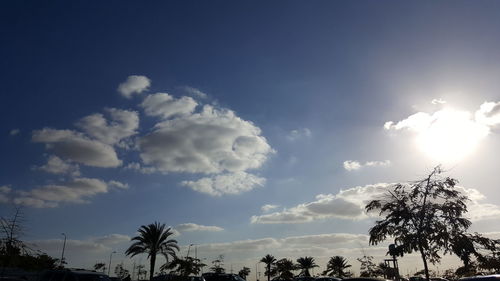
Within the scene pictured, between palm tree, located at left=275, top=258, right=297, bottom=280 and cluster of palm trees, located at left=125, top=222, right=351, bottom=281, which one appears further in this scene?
palm tree, located at left=275, top=258, right=297, bottom=280

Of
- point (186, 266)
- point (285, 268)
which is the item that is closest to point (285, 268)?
point (285, 268)

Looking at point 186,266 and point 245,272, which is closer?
point 186,266

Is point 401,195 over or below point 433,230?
over

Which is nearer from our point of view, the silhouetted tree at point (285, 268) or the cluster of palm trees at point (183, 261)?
the cluster of palm trees at point (183, 261)

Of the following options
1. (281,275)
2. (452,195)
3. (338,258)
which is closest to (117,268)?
(281,275)

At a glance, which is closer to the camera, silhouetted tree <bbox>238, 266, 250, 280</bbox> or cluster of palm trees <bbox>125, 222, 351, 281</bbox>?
cluster of palm trees <bbox>125, 222, 351, 281</bbox>

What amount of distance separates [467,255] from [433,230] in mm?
1958

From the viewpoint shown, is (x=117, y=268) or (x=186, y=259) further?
(x=117, y=268)

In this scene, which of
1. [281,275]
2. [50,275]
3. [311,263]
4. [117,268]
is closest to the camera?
Result: [50,275]

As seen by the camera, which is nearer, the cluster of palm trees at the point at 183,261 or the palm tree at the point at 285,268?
the cluster of palm trees at the point at 183,261

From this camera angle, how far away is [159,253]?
43281 millimetres

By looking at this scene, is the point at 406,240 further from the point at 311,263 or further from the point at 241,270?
the point at 241,270

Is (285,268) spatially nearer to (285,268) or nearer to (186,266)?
(285,268)

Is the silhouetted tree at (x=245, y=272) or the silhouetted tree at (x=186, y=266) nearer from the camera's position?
the silhouetted tree at (x=186, y=266)
